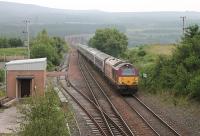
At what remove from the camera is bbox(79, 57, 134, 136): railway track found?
2639 cm

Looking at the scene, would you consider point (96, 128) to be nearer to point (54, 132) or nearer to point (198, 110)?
point (198, 110)

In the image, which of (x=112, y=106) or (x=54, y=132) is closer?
(x=54, y=132)

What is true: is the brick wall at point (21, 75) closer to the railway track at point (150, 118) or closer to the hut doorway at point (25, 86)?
the hut doorway at point (25, 86)

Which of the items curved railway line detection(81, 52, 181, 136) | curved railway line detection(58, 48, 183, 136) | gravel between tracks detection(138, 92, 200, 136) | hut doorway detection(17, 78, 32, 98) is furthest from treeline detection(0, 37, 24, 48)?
gravel between tracks detection(138, 92, 200, 136)

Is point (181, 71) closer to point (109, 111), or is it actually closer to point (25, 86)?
point (109, 111)

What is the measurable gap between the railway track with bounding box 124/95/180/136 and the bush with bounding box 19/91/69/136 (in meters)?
8.87

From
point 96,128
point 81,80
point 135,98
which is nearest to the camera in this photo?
point 96,128

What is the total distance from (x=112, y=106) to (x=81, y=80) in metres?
17.6

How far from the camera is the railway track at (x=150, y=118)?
2620 centimetres

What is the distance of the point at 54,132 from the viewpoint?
17391 mm

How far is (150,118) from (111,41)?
74110mm

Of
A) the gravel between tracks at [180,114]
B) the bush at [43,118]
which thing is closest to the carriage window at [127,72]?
the gravel between tracks at [180,114]

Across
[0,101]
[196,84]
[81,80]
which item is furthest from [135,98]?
[81,80]

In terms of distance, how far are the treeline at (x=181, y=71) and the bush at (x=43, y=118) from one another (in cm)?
1690
